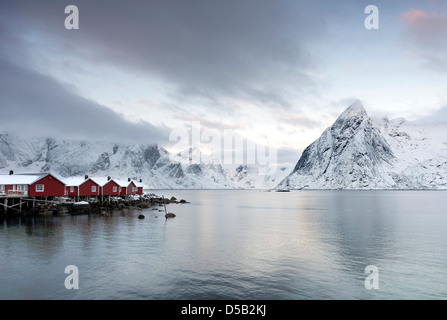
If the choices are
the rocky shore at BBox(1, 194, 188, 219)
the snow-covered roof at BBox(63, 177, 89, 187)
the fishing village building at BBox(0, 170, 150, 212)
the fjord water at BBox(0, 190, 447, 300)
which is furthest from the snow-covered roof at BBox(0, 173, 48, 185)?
the fjord water at BBox(0, 190, 447, 300)

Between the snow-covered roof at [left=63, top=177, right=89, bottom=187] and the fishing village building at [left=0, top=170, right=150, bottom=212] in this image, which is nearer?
the fishing village building at [left=0, top=170, right=150, bottom=212]

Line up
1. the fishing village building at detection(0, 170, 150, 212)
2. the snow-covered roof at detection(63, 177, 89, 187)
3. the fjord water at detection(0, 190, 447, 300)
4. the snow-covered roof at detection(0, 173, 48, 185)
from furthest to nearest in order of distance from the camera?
the snow-covered roof at detection(63, 177, 89, 187) < the snow-covered roof at detection(0, 173, 48, 185) < the fishing village building at detection(0, 170, 150, 212) < the fjord water at detection(0, 190, 447, 300)

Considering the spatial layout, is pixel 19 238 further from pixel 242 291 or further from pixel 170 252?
pixel 242 291

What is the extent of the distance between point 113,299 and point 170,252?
46.9 feet

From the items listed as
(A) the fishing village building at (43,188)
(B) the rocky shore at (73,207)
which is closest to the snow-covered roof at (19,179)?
(A) the fishing village building at (43,188)

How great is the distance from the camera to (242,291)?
22.2m

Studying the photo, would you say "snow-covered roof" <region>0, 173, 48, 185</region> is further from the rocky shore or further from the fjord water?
the fjord water

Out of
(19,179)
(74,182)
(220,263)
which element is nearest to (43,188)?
(19,179)

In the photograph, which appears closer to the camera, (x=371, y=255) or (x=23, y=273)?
(x=23, y=273)

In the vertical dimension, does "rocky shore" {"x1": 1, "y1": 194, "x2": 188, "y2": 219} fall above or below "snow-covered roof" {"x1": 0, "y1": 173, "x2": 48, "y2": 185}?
below

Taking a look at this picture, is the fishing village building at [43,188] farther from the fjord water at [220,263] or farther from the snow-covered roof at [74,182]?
the fjord water at [220,263]

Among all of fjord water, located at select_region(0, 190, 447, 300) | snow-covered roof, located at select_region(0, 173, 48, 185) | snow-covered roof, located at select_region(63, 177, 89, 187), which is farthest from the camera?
snow-covered roof, located at select_region(63, 177, 89, 187)
